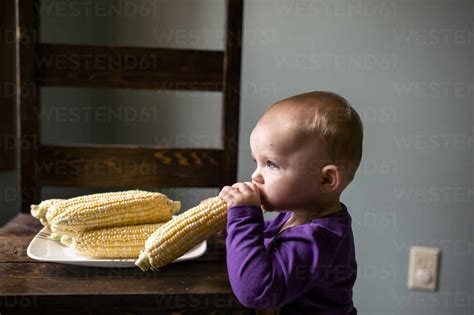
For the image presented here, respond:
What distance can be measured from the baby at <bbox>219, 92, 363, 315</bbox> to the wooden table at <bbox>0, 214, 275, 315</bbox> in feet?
0.13

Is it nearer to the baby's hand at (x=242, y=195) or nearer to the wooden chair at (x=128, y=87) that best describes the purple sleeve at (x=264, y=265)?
the baby's hand at (x=242, y=195)

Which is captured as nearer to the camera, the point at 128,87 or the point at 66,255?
the point at 66,255

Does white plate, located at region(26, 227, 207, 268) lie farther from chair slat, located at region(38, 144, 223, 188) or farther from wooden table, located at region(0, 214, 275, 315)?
chair slat, located at region(38, 144, 223, 188)

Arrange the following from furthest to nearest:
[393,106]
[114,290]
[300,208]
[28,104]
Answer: [393,106], [28,104], [300,208], [114,290]

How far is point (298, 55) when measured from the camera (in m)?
1.35

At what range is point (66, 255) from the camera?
0.69 metres

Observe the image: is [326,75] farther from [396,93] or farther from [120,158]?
[120,158]

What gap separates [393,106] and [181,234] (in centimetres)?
84

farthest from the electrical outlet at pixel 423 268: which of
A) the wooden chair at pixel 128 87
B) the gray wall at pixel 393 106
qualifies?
the wooden chair at pixel 128 87

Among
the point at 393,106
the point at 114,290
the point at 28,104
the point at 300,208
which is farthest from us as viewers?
the point at 393,106

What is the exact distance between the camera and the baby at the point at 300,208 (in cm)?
62

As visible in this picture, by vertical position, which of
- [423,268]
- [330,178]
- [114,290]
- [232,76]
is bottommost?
[423,268]

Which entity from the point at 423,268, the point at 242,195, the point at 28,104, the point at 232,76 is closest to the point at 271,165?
the point at 242,195

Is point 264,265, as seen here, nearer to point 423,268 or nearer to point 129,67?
point 129,67
